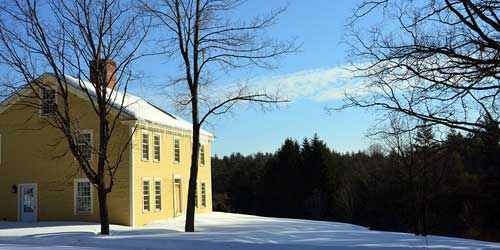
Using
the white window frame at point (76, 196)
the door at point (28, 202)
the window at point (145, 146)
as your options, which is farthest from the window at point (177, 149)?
the door at point (28, 202)

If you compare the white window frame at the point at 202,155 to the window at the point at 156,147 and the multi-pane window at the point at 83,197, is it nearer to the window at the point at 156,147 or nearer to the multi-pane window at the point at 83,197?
the window at the point at 156,147

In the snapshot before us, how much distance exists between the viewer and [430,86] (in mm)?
12234

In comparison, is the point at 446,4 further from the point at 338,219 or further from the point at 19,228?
the point at 338,219

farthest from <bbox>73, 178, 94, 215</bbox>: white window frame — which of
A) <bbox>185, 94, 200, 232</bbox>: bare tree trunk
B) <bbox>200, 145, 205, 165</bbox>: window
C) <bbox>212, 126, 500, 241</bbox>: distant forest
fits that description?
<bbox>212, 126, 500, 241</bbox>: distant forest

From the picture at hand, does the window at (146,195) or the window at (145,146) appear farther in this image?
the window at (145,146)

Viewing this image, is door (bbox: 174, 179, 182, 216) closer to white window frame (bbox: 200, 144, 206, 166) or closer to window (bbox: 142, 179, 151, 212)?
window (bbox: 142, 179, 151, 212)

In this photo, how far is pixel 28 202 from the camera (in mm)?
29234

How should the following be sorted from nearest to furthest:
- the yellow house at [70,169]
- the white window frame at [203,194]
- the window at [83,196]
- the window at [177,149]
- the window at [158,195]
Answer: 1. the yellow house at [70,169]
2. the window at [83,196]
3. the window at [158,195]
4. the window at [177,149]
5. the white window frame at [203,194]

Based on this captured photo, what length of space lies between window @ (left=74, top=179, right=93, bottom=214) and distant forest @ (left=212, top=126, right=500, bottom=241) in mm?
16479

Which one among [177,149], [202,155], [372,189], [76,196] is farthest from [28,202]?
[372,189]

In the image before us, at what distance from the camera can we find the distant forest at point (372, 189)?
33.3 meters

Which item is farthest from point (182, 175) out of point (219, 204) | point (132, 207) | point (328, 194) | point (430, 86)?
point (219, 204)

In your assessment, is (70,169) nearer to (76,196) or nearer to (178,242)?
(76,196)

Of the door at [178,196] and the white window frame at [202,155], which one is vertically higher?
the white window frame at [202,155]
